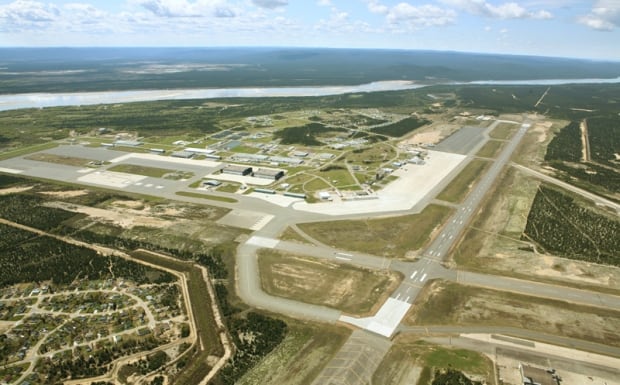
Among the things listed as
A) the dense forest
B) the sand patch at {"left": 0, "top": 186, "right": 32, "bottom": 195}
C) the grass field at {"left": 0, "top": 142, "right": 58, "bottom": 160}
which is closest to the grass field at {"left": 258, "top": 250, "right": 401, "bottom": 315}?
the dense forest

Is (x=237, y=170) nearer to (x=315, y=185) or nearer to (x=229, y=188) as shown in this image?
(x=229, y=188)

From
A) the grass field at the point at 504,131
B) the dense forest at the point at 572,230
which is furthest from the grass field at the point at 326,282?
the grass field at the point at 504,131

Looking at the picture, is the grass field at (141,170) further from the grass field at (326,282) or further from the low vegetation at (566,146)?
the low vegetation at (566,146)

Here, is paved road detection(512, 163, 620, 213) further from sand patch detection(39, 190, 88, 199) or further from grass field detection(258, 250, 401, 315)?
sand patch detection(39, 190, 88, 199)

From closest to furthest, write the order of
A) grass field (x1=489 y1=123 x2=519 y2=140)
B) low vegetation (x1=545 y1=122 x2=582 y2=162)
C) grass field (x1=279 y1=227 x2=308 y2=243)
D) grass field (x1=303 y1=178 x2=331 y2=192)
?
grass field (x1=279 y1=227 x2=308 y2=243), grass field (x1=303 y1=178 x2=331 y2=192), low vegetation (x1=545 y1=122 x2=582 y2=162), grass field (x1=489 y1=123 x2=519 y2=140)

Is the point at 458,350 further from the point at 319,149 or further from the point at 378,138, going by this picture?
the point at 378,138
